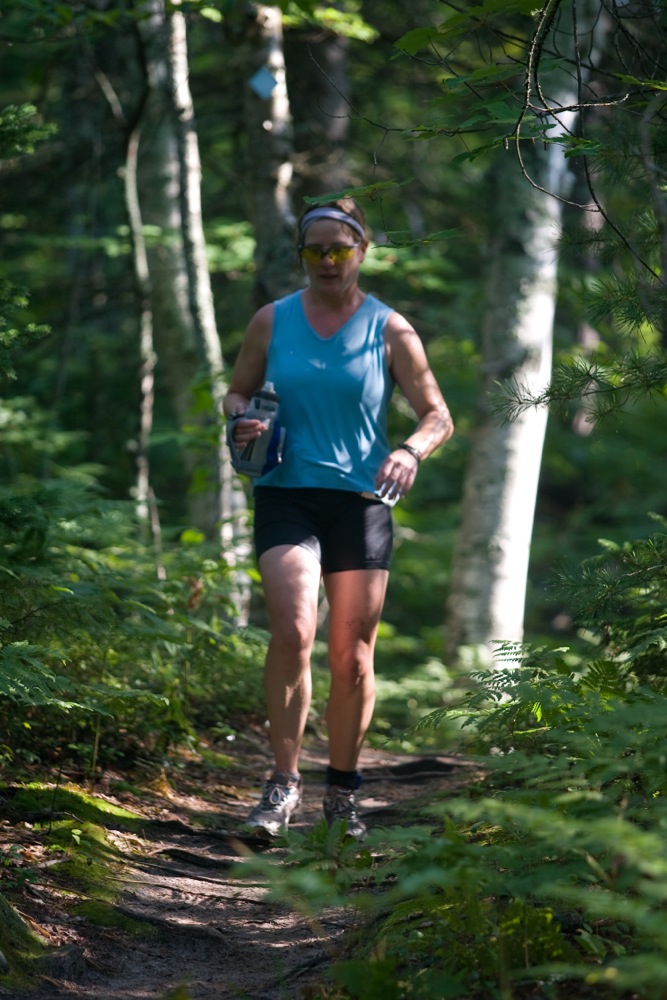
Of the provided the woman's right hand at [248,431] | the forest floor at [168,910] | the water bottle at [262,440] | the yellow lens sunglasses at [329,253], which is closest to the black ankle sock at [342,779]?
the forest floor at [168,910]

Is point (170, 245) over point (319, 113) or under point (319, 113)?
under

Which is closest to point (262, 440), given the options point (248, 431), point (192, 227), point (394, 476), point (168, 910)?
point (248, 431)

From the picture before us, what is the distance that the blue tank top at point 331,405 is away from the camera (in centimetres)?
452

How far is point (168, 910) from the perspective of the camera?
3621 millimetres

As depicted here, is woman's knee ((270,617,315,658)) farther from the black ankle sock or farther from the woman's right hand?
the woman's right hand

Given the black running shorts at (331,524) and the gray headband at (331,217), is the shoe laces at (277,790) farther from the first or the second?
the gray headband at (331,217)

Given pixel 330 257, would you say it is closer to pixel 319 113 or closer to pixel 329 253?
pixel 329 253

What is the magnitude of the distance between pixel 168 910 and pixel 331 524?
1.70 meters

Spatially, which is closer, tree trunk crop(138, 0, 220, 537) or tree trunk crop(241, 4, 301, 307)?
tree trunk crop(241, 4, 301, 307)

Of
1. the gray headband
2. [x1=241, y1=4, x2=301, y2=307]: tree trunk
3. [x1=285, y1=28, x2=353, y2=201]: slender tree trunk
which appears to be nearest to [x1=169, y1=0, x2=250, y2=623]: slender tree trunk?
[x1=241, y1=4, x2=301, y2=307]: tree trunk

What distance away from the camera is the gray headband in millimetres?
4559

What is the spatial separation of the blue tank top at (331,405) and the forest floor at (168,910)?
4.92 ft

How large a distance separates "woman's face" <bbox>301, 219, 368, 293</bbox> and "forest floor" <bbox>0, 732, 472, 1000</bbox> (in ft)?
7.48

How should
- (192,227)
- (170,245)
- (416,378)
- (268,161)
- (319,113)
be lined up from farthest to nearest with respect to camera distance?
(319,113) < (170,245) < (192,227) < (268,161) < (416,378)
